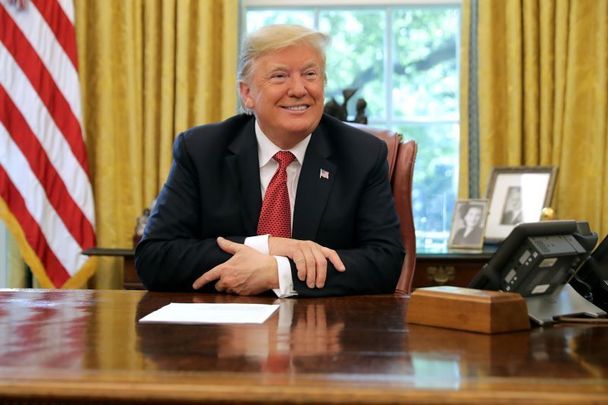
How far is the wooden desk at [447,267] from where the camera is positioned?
3.71 m

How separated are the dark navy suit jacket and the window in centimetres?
175

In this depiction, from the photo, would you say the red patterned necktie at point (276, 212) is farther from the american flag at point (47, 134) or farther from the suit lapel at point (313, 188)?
the american flag at point (47, 134)

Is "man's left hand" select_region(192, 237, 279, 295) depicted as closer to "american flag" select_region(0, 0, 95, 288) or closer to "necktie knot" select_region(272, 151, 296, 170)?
"necktie knot" select_region(272, 151, 296, 170)

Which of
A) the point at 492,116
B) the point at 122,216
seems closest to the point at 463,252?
the point at 492,116

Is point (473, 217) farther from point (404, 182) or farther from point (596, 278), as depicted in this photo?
point (596, 278)

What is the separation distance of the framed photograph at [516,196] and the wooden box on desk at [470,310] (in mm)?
2324

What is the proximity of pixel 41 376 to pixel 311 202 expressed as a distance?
145 centimetres

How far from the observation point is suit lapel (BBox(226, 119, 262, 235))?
2.62m

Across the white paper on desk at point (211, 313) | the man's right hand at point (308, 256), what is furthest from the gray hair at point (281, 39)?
the white paper on desk at point (211, 313)

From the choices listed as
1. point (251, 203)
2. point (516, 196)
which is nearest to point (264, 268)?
point (251, 203)

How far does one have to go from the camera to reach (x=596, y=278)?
198 cm

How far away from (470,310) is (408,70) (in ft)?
9.75

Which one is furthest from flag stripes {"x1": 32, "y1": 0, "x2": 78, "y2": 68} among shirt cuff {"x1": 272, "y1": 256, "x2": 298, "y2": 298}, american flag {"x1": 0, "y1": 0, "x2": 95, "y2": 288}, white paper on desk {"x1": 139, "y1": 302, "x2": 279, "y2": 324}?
white paper on desk {"x1": 139, "y1": 302, "x2": 279, "y2": 324}

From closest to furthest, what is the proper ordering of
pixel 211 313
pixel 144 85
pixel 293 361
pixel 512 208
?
pixel 293 361
pixel 211 313
pixel 512 208
pixel 144 85
